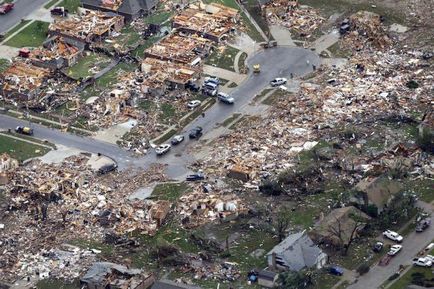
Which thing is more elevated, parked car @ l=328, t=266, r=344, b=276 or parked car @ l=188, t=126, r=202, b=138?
parked car @ l=188, t=126, r=202, b=138

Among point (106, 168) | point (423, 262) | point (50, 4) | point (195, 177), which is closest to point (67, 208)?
point (106, 168)

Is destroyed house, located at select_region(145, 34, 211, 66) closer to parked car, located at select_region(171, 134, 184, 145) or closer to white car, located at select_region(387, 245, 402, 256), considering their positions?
parked car, located at select_region(171, 134, 184, 145)

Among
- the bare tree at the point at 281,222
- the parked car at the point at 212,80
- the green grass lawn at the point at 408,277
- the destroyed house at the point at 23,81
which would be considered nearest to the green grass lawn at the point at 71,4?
the destroyed house at the point at 23,81

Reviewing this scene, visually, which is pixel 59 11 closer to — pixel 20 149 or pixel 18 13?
pixel 18 13

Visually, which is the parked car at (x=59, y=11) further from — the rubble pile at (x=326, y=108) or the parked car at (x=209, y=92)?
the rubble pile at (x=326, y=108)

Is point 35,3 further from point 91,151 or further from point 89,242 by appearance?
point 89,242

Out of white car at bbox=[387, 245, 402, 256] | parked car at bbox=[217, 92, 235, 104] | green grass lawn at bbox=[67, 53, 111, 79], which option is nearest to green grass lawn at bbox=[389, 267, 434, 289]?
white car at bbox=[387, 245, 402, 256]

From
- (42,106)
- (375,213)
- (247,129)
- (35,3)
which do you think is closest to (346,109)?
(247,129)
